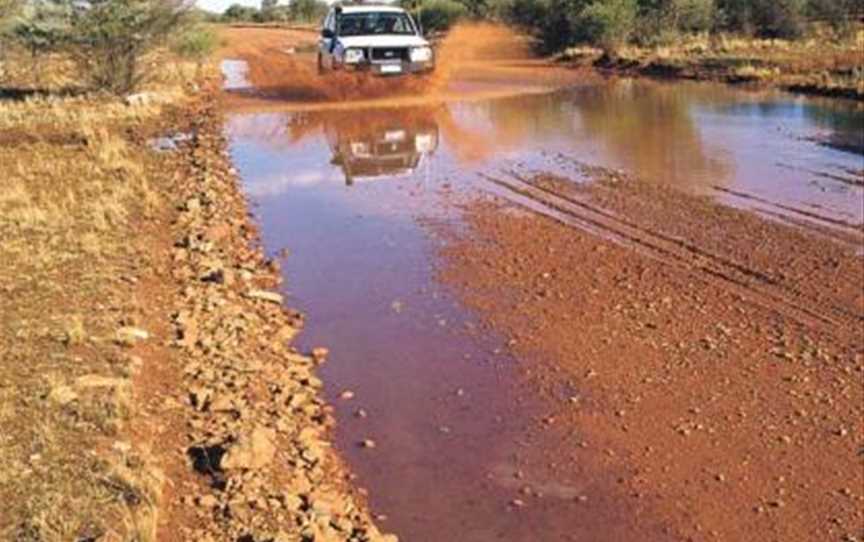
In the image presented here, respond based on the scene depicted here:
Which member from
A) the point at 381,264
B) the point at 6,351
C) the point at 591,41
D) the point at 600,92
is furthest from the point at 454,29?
the point at 6,351

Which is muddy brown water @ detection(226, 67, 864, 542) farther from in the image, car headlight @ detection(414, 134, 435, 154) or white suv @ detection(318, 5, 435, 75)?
white suv @ detection(318, 5, 435, 75)

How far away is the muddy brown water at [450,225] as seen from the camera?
21.9 feet

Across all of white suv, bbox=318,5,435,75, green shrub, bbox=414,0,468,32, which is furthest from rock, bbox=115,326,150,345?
green shrub, bbox=414,0,468,32

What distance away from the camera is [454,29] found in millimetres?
54219

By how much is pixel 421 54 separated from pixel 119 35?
7.03m

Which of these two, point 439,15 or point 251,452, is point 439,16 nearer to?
point 439,15

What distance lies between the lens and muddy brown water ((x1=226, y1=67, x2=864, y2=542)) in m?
6.68

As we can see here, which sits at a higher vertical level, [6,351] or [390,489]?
[6,351]

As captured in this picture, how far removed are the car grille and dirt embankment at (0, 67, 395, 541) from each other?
12745 mm

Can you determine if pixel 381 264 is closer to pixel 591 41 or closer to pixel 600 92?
pixel 600 92

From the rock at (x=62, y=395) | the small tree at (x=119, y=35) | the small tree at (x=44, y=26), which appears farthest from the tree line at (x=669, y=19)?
the rock at (x=62, y=395)

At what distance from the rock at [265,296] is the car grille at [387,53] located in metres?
Result: 16.7

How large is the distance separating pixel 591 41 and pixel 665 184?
117 ft

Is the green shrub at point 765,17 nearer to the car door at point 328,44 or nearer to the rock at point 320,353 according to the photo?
A: the car door at point 328,44
